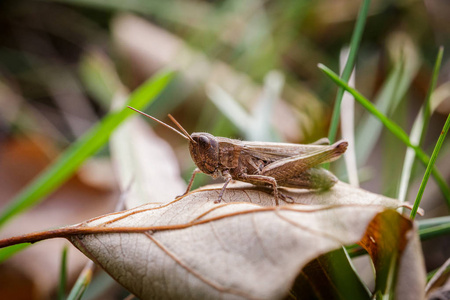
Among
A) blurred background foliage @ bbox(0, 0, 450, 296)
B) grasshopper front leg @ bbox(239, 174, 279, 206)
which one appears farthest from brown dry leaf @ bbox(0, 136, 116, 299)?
grasshopper front leg @ bbox(239, 174, 279, 206)

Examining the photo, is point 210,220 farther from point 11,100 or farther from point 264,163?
point 11,100

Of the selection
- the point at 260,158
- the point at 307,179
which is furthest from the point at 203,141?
the point at 307,179

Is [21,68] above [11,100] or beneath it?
above

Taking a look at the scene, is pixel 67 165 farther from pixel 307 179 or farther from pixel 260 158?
pixel 307 179

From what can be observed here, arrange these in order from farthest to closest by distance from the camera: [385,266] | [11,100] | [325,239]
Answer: [11,100]
[385,266]
[325,239]

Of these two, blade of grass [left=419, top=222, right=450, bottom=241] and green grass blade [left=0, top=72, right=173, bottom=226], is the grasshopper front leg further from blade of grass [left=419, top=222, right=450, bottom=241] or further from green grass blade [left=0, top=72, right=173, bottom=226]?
green grass blade [left=0, top=72, right=173, bottom=226]

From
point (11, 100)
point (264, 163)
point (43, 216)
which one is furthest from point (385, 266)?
point (11, 100)

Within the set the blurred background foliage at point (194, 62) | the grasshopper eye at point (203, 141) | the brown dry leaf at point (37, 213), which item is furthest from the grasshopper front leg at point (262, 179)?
the brown dry leaf at point (37, 213)
